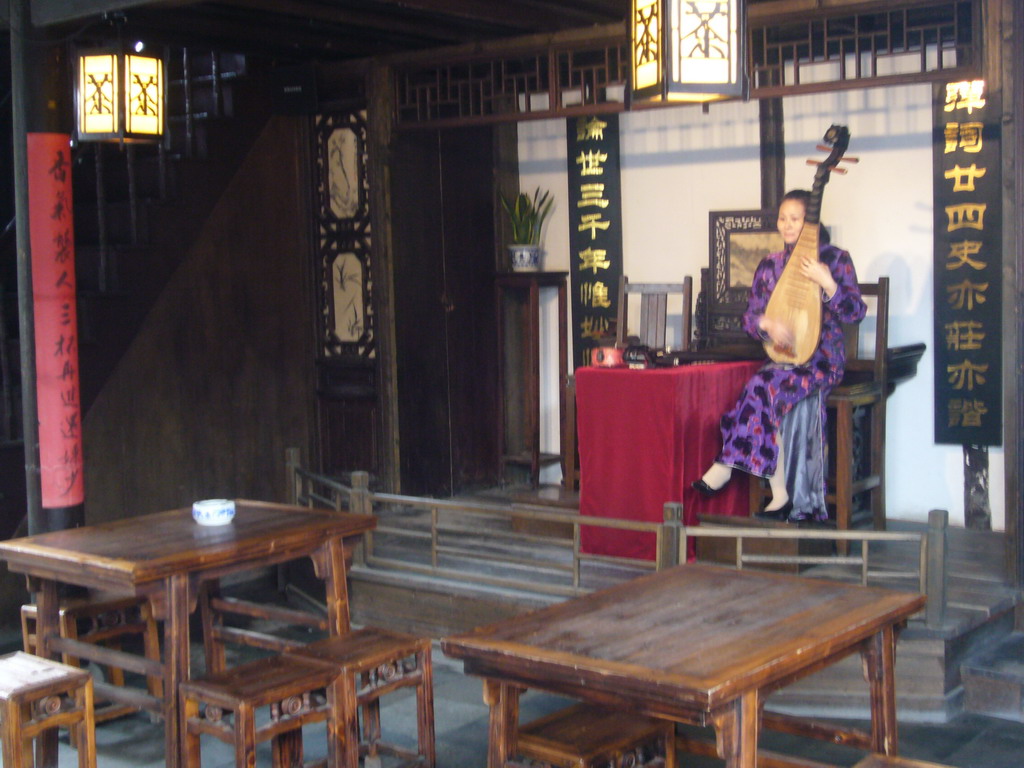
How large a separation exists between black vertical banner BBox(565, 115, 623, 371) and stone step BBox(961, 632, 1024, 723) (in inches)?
113

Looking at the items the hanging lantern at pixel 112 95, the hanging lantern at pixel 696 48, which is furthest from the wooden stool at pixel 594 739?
the hanging lantern at pixel 112 95

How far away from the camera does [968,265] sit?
5656mm

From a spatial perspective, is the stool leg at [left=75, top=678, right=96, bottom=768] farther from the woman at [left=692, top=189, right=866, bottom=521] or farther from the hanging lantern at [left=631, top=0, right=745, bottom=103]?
the woman at [left=692, top=189, right=866, bottom=521]

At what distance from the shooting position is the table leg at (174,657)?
3.68 metres

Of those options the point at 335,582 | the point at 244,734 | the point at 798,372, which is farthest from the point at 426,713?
the point at 798,372

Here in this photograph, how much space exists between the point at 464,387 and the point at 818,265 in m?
2.49

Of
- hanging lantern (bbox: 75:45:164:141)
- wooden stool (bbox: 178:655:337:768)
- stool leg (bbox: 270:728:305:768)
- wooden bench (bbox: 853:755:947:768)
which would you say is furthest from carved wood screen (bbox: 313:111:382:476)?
wooden bench (bbox: 853:755:947:768)

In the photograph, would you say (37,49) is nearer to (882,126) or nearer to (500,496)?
(500,496)

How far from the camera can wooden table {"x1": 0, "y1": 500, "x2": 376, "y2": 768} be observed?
144 inches

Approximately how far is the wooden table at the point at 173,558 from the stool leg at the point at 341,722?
19.8 inches

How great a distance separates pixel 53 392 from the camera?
4.73 metres

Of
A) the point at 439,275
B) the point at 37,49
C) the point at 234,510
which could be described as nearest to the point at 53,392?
the point at 234,510

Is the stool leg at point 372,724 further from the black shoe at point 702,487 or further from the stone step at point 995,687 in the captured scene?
the stone step at point 995,687

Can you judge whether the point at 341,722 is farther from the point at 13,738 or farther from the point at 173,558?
the point at 13,738
